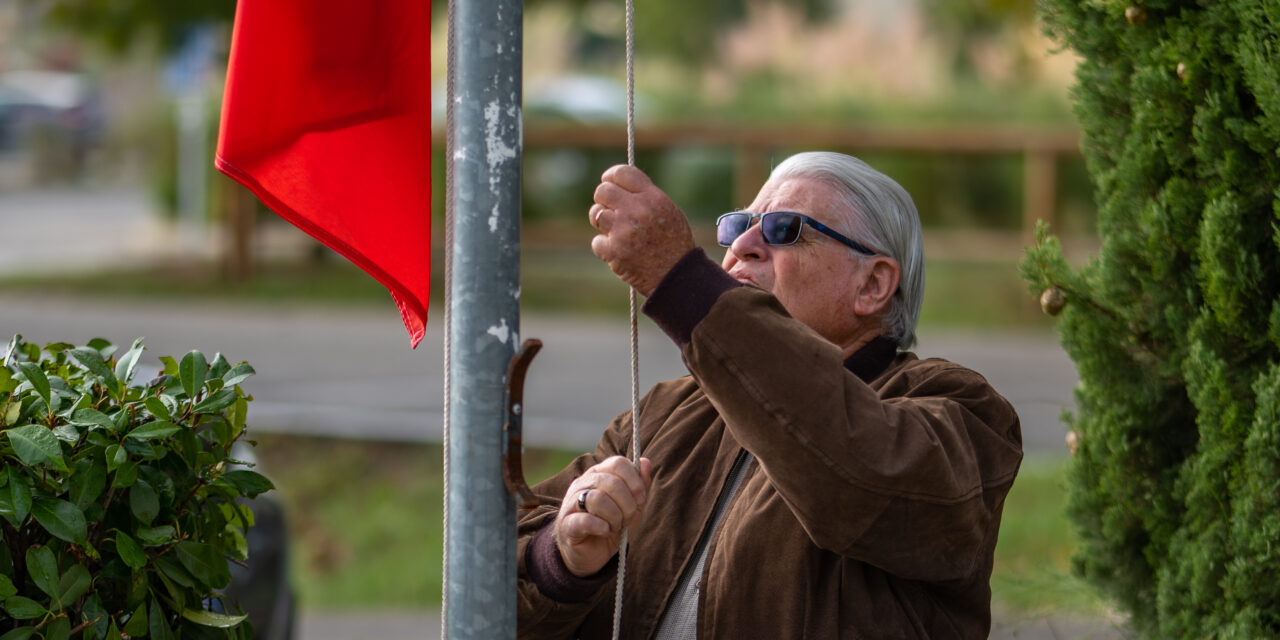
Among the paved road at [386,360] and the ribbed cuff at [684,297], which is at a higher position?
the ribbed cuff at [684,297]

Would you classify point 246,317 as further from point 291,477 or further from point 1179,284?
point 1179,284

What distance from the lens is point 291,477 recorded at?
7473 mm

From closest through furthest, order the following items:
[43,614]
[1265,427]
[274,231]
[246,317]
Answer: [43,614] < [1265,427] < [246,317] < [274,231]

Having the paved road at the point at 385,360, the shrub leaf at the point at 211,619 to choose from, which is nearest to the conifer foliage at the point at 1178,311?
the shrub leaf at the point at 211,619

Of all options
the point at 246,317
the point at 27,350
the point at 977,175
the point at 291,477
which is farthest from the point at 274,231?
the point at 27,350

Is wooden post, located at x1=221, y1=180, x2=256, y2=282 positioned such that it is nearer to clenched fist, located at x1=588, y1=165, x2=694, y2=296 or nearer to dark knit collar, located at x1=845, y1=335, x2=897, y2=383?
dark knit collar, located at x1=845, y1=335, x2=897, y2=383

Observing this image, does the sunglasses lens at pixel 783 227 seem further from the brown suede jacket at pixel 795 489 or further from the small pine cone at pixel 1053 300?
the small pine cone at pixel 1053 300

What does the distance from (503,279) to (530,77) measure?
16981mm

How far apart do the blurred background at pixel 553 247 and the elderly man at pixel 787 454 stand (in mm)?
1603

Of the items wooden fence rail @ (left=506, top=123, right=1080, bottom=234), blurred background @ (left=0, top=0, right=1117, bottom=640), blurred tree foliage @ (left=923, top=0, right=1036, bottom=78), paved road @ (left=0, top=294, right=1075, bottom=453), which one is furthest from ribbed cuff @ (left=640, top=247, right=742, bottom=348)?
wooden fence rail @ (left=506, top=123, right=1080, bottom=234)

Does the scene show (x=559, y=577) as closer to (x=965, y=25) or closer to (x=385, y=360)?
(x=385, y=360)

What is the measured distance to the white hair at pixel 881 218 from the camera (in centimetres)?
237

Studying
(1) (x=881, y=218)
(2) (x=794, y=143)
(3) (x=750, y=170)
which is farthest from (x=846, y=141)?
(1) (x=881, y=218)

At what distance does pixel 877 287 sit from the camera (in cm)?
238
